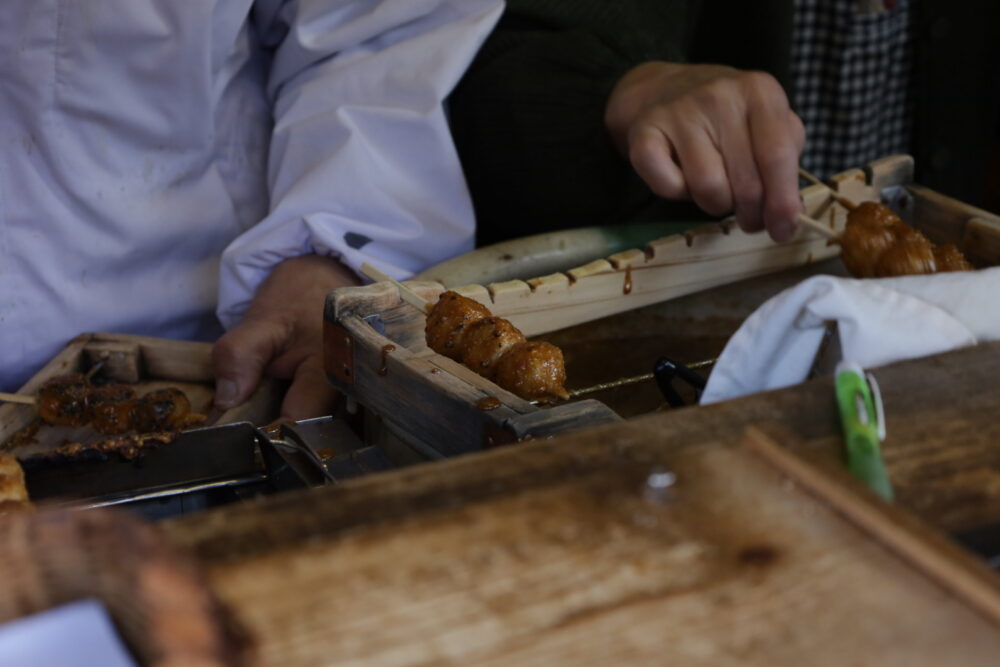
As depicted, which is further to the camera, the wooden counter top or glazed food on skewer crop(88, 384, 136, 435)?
glazed food on skewer crop(88, 384, 136, 435)

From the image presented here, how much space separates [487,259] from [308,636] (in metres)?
1.37

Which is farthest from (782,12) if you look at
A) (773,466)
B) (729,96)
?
(773,466)

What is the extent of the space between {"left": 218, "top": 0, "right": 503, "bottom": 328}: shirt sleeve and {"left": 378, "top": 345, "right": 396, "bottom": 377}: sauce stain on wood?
807 mm

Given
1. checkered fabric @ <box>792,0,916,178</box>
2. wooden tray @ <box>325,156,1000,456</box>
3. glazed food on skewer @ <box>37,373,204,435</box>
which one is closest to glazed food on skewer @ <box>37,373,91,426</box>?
glazed food on skewer @ <box>37,373,204,435</box>

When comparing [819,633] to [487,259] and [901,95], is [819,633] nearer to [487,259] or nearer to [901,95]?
[487,259]

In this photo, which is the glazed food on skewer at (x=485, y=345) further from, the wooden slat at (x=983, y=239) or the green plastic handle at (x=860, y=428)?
the wooden slat at (x=983, y=239)

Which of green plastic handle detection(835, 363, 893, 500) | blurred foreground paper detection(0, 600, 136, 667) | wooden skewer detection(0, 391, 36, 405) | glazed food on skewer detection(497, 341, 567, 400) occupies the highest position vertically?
blurred foreground paper detection(0, 600, 136, 667)

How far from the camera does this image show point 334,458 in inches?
48.5

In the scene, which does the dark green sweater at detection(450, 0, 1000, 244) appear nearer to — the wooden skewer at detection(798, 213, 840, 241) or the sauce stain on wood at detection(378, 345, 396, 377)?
the wooden skewer at detection(798, 213, 840, 241)

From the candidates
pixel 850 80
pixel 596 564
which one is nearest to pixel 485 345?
pixel 596 564

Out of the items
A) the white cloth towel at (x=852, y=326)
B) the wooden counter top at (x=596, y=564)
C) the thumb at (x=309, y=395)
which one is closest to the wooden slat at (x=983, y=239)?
the white cloth towel at (x=852, y=326)

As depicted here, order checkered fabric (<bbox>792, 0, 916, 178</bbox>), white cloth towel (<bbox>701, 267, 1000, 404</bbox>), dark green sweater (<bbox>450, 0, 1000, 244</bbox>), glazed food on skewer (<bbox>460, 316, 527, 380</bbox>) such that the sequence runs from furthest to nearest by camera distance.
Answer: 1. checkered fabric (<bbox>792, 0, 916, 178</bbox>)
2. dark green sweater (<bbox>450, 0, 1000, 244</bbox>)
3. glazed food on skewer (<bbox>460, 316, 527, 380</bbox>)
4. white cloth towel (<bbox>701, 267, 1000, 404</bbox>)

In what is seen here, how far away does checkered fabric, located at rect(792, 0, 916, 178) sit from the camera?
135 inches

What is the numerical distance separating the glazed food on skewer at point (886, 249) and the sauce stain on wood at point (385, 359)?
0.90 m
